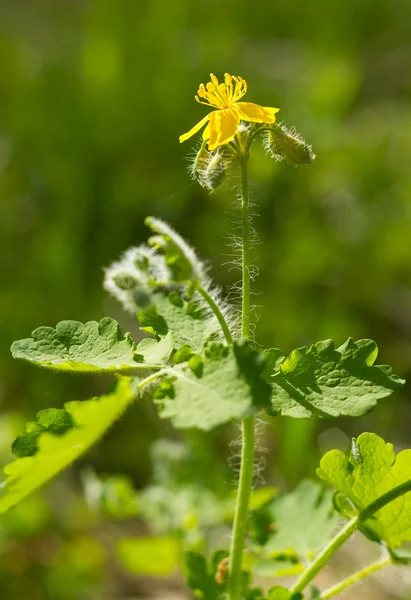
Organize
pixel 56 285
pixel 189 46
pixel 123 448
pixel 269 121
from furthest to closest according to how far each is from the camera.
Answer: pixel 189 46
pixel 56 285
pixel 123 448
pixel 269 121

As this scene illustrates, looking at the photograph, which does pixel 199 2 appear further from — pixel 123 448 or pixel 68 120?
pixel 123 448

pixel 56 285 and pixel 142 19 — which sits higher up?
pixel 142 19

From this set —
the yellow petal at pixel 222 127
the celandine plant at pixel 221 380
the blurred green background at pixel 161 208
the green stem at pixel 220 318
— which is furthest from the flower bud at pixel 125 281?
the blurred green background at pixel 161 208

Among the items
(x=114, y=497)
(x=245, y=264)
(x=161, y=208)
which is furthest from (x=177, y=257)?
(x=161, y=208)

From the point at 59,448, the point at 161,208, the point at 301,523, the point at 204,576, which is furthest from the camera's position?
the point at 161,208

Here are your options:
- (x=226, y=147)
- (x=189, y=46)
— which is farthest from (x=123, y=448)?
(x=189, y=46)

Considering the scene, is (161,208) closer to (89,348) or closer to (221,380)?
(89,348)

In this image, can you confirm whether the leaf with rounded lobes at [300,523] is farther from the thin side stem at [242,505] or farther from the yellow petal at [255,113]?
the yellow petal at [255,113]
